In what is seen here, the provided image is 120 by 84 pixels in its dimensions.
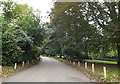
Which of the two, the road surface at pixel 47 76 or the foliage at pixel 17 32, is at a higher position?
the foliage at pixel 17 32

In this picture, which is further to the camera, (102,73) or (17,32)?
(17,32)

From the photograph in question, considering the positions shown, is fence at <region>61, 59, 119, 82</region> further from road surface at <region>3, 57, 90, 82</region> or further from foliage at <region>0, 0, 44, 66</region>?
foliage at <region>0, 0, 44, 66</region>

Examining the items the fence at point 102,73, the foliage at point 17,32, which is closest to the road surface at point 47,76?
the fence at point 102,73

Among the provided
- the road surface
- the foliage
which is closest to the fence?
the road surface

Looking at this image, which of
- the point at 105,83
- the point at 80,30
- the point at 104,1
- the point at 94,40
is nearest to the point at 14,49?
the point at 80,30

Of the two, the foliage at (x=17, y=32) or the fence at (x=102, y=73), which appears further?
the foliage at (x=17, y=32)

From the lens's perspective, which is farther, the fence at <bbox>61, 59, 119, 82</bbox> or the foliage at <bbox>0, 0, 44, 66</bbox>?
the foliage at <bbox>0, 0, 44, 66</bbox>

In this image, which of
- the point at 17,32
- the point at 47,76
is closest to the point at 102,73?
the point at 47,76

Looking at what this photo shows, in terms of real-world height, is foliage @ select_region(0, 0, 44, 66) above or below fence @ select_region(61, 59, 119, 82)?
above

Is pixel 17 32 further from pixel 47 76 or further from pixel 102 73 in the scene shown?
pixel 102 73

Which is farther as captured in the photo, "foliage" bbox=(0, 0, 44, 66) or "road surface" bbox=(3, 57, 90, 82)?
"foliage" bbox=(0, 0, 44, 66)

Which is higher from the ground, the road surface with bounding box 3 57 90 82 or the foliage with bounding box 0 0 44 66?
the foliage with bounding box 0 0 44 66

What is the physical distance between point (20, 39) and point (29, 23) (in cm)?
557

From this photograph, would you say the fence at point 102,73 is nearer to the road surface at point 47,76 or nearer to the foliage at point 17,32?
the road surface at point 47,76
